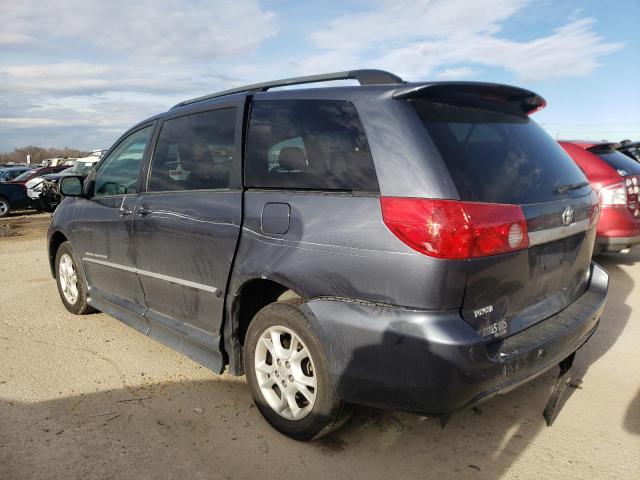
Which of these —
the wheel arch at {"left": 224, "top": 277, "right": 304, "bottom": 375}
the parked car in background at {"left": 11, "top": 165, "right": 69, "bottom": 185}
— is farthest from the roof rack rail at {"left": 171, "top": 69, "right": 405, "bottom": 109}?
the parked car in background at {"left": 11, "top": 165, "right": 69, "bottom": 185}

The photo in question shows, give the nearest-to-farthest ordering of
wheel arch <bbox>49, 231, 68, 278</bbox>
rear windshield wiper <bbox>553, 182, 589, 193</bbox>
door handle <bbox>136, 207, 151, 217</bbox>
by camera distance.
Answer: rear windshield wiper <bbox>553, 182, 589, 193</bbox>, door handle <bbox>136, 207, 151, 217</bbox>, wheel arch <bbox>49, 231, 68, 278</bbox>

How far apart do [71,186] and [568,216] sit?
156 inches

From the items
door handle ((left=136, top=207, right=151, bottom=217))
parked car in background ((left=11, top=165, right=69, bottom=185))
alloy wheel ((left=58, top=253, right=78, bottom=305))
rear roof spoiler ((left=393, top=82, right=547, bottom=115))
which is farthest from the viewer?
parked car in background ((left=11, top=165, right=69, bottom=185))

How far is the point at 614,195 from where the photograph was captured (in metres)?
5.54

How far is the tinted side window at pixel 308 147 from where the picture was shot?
2.41 meters

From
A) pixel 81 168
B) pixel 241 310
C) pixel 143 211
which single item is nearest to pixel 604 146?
pixel 241 310

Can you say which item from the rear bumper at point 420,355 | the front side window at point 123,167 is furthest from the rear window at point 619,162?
the front side window at point 123,167

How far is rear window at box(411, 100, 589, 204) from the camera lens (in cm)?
223

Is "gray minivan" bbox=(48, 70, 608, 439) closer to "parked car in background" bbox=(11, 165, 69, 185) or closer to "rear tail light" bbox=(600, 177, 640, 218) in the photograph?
"rear tail light" bbox=(600, 177, 640, 218)

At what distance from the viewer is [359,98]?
246 centimetres

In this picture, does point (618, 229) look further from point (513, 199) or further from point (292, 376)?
point (292, 376)

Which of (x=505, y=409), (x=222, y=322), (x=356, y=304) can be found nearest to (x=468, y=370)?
(x=356, y=304)

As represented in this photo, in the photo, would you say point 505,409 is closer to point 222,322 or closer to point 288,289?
point 288,289

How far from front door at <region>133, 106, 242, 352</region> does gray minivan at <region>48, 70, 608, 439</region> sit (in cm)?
1
